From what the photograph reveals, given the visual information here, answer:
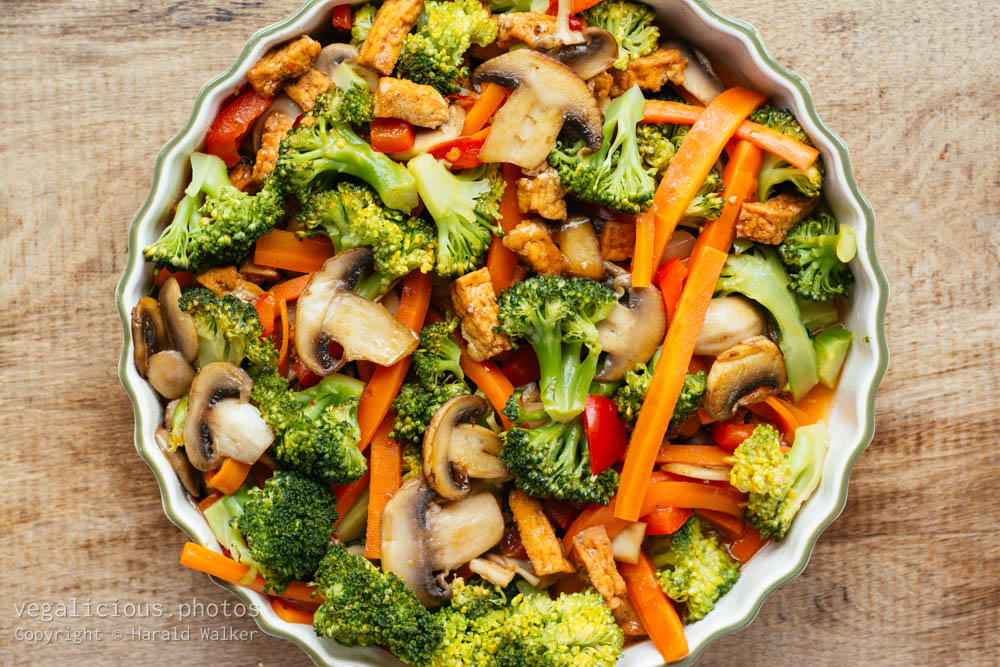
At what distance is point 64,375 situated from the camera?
9.58 ft

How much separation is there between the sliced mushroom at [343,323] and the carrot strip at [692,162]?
0.89m

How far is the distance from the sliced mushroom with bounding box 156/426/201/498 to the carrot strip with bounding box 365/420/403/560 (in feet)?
1.91

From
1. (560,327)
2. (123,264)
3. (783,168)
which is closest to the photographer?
(560,327)

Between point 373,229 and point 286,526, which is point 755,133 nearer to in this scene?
point 373,229

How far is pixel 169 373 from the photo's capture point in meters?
2.46

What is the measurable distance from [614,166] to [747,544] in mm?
1334

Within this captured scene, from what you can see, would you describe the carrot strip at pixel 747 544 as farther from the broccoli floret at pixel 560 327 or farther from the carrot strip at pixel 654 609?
the broccoli floret at pixel 560 327

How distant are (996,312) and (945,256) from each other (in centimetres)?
29

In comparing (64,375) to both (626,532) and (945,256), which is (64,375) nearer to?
(626,532)

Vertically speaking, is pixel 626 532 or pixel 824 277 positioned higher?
pixel 824 277

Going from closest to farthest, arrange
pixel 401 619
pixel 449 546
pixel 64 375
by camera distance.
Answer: pixel 401 619 → pixel 449 546 → pixel 64 375

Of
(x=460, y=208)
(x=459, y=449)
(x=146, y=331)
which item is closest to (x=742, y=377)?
(x=459, y=449)

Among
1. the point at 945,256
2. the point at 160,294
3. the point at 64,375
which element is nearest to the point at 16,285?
the point at 64,375

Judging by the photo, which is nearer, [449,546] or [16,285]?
[449,546]
